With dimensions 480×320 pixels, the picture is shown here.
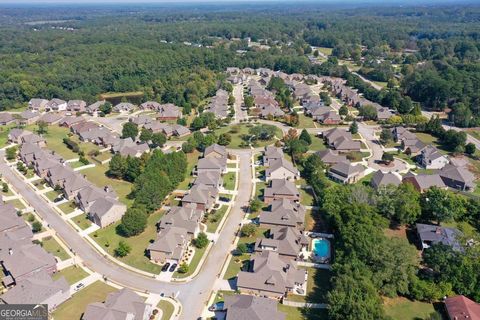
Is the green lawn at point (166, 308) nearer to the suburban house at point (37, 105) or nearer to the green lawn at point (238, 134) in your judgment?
the green lawn at point (238, 134)

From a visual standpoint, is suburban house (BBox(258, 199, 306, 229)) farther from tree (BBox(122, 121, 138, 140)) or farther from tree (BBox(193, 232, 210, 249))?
tree (BBox(122, 121, 138, 140))

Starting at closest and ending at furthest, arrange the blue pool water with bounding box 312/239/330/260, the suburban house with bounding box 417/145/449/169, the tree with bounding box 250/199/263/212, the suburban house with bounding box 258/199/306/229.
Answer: the blue pool water with bounding box 312/239/330/260 → the suburban house with bounding box 258/199/306/229 → the tree with bounding box 250/199/263/212 → the suburban house with bounding box 417/145/449/169

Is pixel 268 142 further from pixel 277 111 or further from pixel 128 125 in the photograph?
pixel 128 125

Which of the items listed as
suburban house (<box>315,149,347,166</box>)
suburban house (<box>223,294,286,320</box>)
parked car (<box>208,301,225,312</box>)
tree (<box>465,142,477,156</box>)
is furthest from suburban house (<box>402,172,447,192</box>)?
parked car (<box>208,301,225,312</box>)

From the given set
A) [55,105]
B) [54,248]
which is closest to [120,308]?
[54,248]

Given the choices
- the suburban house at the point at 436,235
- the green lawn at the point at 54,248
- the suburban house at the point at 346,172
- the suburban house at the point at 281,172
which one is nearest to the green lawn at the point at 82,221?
the green lawn at the point at 54,248

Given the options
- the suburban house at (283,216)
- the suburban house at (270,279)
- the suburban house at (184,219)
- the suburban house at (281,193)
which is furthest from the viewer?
the suburban house at (281,193)

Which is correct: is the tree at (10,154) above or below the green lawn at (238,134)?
above

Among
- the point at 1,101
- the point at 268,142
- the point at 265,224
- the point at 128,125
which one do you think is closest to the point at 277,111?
the point at 268,142
